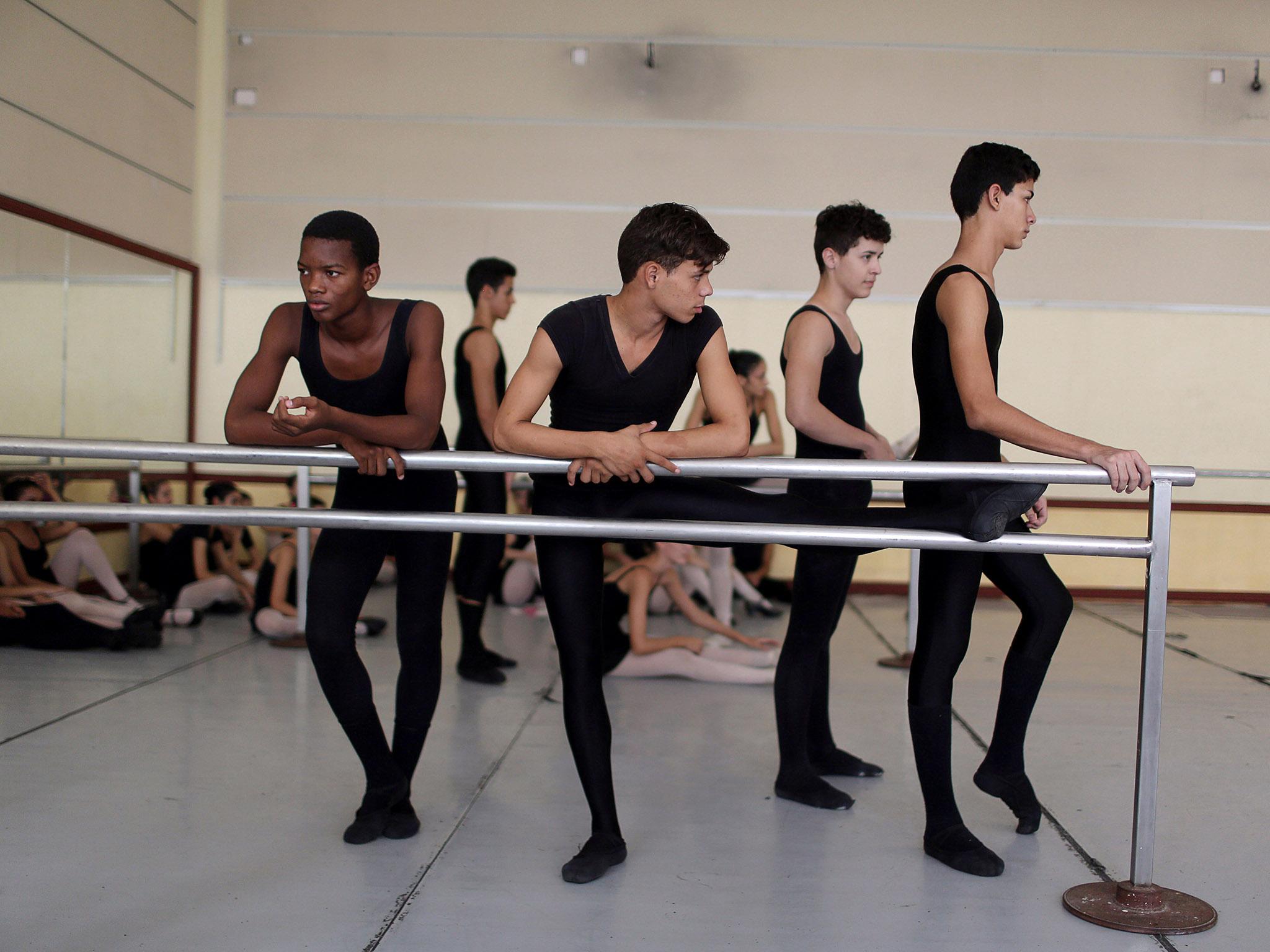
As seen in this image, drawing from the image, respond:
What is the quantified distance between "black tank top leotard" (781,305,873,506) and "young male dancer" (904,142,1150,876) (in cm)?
30

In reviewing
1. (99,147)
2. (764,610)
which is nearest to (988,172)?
(764,610)

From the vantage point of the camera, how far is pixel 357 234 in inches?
91.4

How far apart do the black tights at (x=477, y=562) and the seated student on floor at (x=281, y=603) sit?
0.92m

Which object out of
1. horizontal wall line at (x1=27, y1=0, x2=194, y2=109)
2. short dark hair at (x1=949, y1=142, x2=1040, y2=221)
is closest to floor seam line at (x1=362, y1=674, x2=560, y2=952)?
short dark hair at (x1=949, y1=142, x2=1040, y2=221)

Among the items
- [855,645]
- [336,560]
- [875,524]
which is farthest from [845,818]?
[855,645]

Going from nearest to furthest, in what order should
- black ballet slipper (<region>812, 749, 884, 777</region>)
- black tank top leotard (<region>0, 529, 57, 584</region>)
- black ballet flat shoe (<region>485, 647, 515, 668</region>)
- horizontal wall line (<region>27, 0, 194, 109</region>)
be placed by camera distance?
black ballet slipper (<region>812, 749, 884, 777</region>) → black ballet flat shoe (<region>485, 647, 515, 668</region>) → black tank top leotard (<region>0, 529, 57, 584</region>) → horizontal wall line (<region>27, 0, 194, 109</region>)

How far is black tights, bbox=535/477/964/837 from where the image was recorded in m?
2.15

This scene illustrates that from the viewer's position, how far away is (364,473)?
226cm

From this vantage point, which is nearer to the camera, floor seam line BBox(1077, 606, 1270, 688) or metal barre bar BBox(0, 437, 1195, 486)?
metal barre bar BBox(0, 437, 1195, 486)

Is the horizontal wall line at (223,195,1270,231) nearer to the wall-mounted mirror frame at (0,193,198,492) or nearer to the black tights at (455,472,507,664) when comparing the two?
the wall-mounted mirror frame at (0,193,198,492)

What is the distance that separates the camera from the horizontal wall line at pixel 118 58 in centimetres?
533

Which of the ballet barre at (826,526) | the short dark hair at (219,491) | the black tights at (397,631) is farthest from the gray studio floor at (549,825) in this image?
the short dark hair at (219,491)

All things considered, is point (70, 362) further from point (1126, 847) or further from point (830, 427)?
point (1126, 847)

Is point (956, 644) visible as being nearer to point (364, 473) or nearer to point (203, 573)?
point (364, 473)
